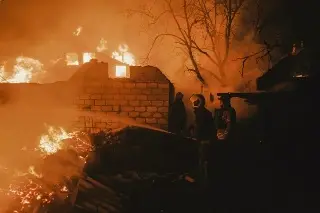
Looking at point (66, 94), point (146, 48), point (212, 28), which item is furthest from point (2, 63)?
point (66, 94)

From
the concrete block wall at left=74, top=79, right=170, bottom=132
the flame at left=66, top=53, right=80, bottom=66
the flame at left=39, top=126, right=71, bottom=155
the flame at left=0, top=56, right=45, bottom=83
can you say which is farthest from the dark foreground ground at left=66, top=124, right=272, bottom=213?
the flame at left=0, top=56, right=45, bottom=83

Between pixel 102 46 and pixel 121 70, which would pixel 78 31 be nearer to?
pixel 102 46

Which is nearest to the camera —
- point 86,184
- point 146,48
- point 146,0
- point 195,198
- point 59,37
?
point 86,184

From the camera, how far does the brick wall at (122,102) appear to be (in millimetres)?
10047

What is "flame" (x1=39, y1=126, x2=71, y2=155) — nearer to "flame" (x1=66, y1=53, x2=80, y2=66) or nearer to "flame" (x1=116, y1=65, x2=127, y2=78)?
"flame" (x1=116, y1=65, x2=127, y2=78)

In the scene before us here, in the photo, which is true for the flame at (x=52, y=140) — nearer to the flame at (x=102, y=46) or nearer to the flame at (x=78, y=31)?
the flame at (x=102, y=46)

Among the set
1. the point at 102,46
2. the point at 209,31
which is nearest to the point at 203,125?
the point at 209,31

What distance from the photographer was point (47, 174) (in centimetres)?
781

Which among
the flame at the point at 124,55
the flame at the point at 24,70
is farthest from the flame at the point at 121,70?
the flame at the point at 24,70

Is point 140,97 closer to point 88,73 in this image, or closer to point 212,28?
point 88,73

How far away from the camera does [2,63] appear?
2634 centimetres

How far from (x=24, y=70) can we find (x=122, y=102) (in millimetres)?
17378

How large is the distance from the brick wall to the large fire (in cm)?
101

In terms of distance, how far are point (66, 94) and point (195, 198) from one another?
190 inches
